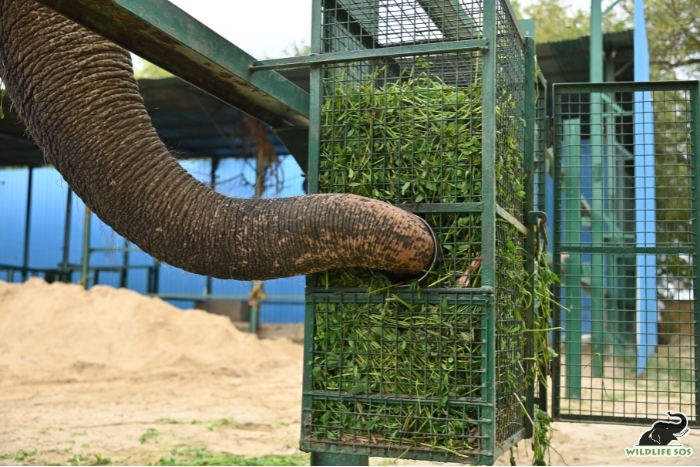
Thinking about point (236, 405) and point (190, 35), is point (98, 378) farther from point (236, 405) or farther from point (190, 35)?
point (190, 35)

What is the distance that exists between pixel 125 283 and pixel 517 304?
16.0m

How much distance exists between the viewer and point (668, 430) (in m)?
4.76

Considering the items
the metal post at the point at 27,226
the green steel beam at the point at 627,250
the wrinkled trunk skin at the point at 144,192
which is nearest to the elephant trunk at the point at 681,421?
the green steel beam at the point at 627,250

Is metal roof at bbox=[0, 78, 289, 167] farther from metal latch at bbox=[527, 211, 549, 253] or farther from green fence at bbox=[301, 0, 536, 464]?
green fence at bbox=[301, 0, 536, 464]

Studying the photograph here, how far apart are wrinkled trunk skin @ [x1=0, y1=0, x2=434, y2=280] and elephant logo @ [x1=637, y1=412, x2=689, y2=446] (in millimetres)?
2515

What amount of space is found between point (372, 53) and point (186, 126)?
43.1 feet

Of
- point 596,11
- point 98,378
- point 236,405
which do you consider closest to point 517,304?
point 236,405

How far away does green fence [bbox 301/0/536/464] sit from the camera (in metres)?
3.19

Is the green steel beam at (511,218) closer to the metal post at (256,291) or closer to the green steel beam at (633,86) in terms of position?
the green steel beam at (633,86)

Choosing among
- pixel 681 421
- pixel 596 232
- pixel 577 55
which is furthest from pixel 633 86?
pixel 577 55

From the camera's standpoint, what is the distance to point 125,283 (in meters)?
18.6

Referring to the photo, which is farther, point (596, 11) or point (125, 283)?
point (125, 283)

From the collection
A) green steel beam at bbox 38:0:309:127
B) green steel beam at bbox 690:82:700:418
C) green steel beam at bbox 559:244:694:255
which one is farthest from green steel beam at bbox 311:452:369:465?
green steel beam at bbox 690:82:700:418

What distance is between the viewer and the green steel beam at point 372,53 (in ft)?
10.8
